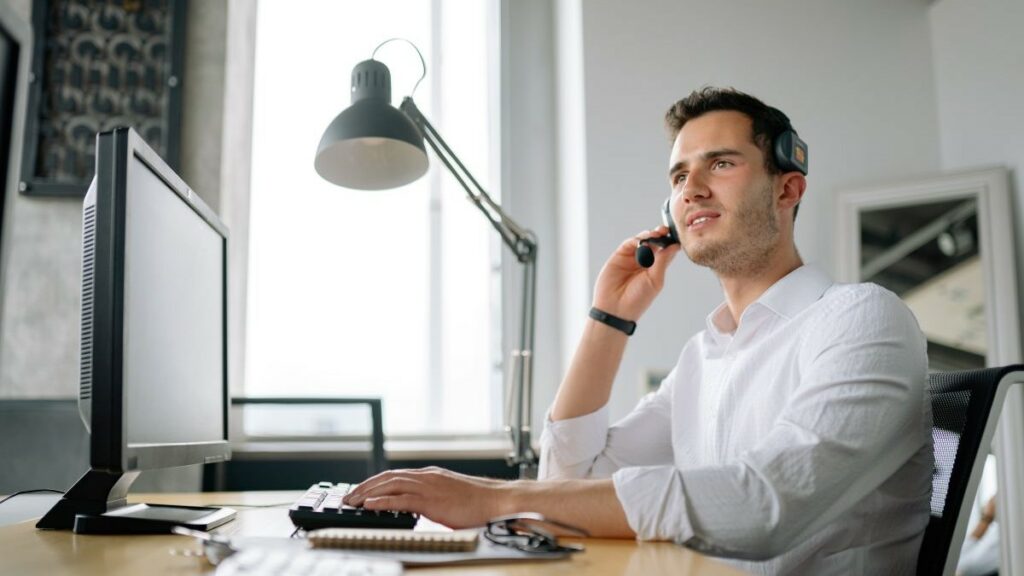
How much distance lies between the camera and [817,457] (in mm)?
864

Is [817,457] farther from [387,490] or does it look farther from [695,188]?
[695,188]

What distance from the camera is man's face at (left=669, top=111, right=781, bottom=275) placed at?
4.35 ft

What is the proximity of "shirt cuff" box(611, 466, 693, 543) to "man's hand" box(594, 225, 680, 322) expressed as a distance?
67cm

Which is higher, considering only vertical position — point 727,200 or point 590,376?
point 727,200

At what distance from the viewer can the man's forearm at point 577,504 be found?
830mm

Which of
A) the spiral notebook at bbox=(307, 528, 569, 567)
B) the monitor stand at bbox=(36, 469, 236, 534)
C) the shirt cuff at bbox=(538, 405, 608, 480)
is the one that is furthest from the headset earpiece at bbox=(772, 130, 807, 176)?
the monitor stand at bbox=(36, 469, 236, 534)

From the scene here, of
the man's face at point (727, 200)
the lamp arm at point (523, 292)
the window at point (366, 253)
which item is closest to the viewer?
the man's face at point (727, 200)

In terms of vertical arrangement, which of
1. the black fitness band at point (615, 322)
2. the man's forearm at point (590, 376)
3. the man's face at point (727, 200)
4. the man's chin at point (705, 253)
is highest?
the man's face at point (727, 200)

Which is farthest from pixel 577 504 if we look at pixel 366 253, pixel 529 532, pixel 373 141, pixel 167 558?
pixel 366 253

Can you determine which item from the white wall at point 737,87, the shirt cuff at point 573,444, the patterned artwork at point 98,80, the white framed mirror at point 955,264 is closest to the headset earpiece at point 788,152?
the shirt cuff at point 573,444

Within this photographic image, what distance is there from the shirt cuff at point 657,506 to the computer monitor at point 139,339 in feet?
1.55

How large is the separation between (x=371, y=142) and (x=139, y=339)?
878 millimetres

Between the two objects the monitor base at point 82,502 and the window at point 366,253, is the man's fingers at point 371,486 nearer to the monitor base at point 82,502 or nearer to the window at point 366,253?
the monitor base at point 82,502

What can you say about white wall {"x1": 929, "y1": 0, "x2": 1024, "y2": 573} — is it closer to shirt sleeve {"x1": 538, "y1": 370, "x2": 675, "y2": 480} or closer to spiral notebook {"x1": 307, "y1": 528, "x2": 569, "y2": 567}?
shirt sleeve {"x1": 538, "y1": 370, "x2": 675, "y2": 480}
